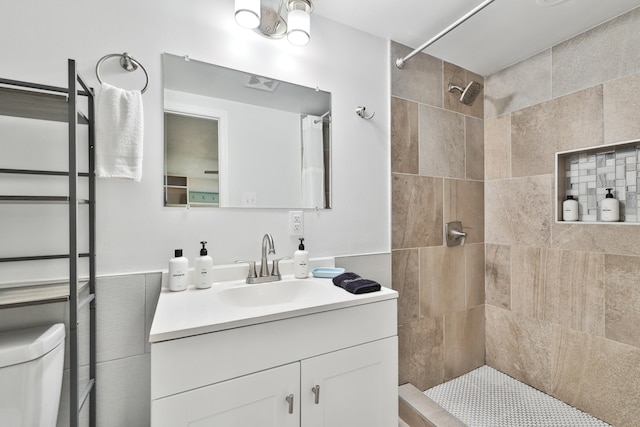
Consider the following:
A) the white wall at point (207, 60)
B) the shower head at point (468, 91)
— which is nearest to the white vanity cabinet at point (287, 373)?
the white wall at point (207, 60)

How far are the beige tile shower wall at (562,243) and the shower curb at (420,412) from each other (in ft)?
2.60

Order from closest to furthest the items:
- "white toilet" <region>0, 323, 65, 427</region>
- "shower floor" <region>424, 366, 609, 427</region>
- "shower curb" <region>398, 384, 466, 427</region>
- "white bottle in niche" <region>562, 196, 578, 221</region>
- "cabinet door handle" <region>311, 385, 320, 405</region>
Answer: "white toilet" <region>0, 323, 65, 427</region>
"cabinet door handle" <region>311, 385, 320, 405</region>
"shower curb" <region>398, 384, 466, 427</region>
"shower floor" <region>424, 366, 609, 427</region>
"white bottle in niche" <region>562, 196, 578, 221</region>

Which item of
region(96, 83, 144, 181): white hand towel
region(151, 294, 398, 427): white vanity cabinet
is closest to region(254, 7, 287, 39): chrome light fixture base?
region(96, 83, 144, 181): white hand towel

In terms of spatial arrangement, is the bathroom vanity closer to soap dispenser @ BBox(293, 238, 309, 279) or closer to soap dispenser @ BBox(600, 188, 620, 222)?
soap dispenser @ BBox(293, 238, 309, 279)

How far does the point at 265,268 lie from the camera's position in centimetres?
134

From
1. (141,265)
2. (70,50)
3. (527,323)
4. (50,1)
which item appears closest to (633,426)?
(527,323)

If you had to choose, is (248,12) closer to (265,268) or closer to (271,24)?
(271,24)

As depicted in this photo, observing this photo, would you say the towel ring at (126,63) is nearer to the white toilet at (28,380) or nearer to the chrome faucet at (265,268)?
the chrome faucet at (265,268)

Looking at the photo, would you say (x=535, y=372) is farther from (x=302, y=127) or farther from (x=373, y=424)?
(x=302, y=127)

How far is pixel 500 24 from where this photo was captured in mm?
1609

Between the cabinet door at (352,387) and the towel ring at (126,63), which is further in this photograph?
the towel ring at (126,63)

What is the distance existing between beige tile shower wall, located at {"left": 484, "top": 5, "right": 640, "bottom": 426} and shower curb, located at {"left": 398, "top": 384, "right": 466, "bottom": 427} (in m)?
0.79

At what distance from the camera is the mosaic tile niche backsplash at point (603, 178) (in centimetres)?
152

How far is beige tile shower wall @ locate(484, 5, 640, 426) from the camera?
1.51 metres
